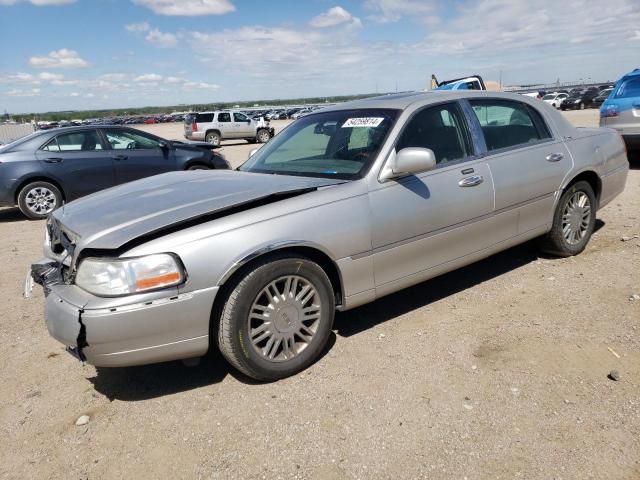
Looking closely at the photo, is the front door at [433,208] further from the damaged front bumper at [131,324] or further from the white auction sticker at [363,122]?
the damaged front bumper at [131,324]

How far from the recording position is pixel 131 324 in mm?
2703

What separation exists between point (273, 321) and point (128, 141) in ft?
24.1

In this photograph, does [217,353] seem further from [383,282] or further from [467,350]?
[467,350]

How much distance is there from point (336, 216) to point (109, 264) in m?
1.33

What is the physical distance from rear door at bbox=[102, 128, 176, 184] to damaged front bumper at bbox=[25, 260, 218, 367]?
6650mm

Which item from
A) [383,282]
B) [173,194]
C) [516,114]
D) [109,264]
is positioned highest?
[516,114]

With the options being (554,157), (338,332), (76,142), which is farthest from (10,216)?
(554,157)

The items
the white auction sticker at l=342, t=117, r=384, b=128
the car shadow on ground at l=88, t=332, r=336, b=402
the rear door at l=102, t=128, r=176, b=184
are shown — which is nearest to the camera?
the car shadow on ground at l=88, t=332, r=336, b=402

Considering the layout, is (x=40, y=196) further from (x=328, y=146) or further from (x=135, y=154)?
(x=328, y=146)

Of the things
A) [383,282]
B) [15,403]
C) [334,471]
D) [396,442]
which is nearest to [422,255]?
[383,282]

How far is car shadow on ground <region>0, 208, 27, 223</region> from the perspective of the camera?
9195 mm

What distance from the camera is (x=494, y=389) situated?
298 cm

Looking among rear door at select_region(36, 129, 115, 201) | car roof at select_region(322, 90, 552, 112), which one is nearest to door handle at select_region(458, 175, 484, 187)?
car roof at select_region(322, 90, 552, 112)

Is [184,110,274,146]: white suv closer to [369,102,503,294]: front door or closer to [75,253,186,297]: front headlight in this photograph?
[369,102,503,294]: front door
